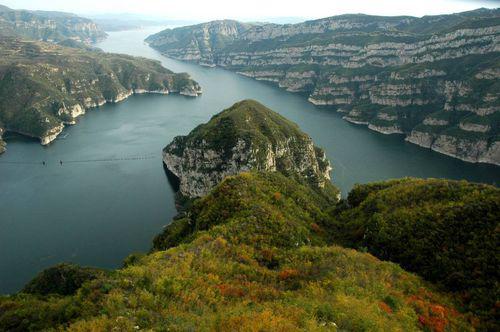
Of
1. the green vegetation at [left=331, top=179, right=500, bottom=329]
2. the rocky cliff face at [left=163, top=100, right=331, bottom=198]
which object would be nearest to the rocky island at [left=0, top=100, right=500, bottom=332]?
the green vegetation at [left=331, top=179, right=500, bottom=329]

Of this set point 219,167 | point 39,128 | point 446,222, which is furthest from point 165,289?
point 39,128

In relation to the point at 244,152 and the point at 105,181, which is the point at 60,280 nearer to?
the point at 244,152

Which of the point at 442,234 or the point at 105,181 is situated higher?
the point at 442,234

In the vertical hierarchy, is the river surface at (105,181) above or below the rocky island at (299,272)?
below

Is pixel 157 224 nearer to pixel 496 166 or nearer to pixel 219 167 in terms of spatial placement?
pixel 219 167

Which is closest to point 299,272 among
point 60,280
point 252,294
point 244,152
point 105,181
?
point 252,294

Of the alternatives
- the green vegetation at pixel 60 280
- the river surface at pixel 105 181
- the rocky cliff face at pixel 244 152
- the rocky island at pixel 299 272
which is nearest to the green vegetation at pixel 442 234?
the rocky island at pixel 299 272

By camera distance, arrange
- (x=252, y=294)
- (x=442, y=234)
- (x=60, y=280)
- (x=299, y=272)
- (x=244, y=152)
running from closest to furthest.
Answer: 1. (x=252, y=294)
2. (x=299, y=272)
3. (x=442, y=234)
4. (x=60, y=280)
5. (x=244, y=152)

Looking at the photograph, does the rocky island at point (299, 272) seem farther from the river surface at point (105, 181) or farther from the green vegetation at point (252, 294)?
the river surface at point (105, 181)
